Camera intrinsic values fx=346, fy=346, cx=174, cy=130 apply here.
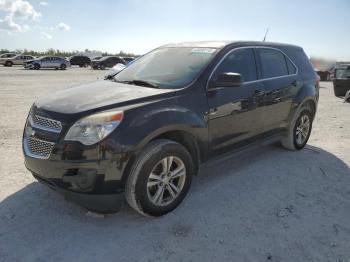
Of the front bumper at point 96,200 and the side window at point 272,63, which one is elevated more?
the side window at point 272,63

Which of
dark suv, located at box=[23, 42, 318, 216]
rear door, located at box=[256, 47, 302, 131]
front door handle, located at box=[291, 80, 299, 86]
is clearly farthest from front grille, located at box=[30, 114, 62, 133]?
front door handle, located at box=[291, 80, 299, 86]

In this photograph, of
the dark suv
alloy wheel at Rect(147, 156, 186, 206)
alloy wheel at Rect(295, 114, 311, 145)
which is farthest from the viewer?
alloy wheel at Rect(295, 114, 311, 145)

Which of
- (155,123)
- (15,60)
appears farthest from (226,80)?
(15,60)

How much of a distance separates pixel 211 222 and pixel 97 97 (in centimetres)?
174

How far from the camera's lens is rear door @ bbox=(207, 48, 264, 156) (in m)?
4.04

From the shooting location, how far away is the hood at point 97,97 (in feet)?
10.9

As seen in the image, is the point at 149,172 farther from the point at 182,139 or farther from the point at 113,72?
the point at 113,72

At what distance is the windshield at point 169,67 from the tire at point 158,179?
794 mm

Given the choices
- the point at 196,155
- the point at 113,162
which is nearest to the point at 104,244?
the point at 113,162

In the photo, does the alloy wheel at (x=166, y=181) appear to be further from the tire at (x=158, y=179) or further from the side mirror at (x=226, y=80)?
the side mirror at (x=226, y=80)

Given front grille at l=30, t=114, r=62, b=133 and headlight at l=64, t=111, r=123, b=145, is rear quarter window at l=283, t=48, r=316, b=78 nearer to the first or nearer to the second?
headlight at l=64, t=111, r=123, b=145

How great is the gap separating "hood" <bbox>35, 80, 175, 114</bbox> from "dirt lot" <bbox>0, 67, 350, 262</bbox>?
1.12m

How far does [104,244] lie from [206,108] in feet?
5.87

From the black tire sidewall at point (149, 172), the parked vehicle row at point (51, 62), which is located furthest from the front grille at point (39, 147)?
the parked vehicle row at point (51, 62)
